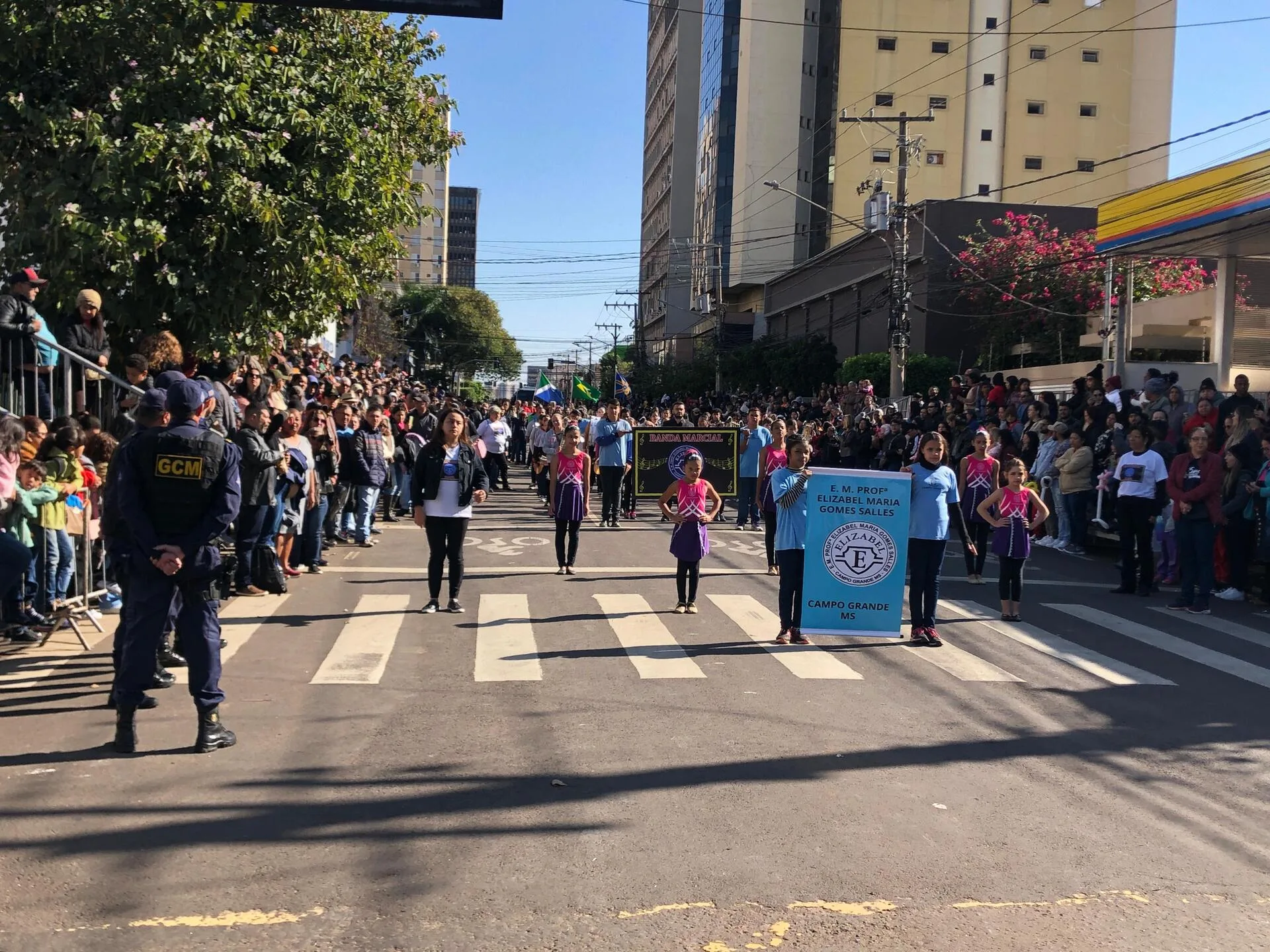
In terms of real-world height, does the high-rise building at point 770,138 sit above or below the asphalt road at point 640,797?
above

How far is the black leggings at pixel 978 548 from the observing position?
1473cm

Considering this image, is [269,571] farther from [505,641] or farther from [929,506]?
[929,506]

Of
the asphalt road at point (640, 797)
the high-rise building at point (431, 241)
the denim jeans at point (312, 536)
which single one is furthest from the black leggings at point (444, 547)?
the high-rise building at point (431, 241)

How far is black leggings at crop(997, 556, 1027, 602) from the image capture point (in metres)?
11.8

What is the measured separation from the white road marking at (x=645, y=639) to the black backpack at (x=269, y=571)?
326 centimetres

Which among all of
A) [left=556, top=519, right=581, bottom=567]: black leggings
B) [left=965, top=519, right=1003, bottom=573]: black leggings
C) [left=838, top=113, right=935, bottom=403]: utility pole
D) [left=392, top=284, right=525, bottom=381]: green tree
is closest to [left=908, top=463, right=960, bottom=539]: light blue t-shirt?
[left=965, top=519, right=1003, bottom=573]: black leggings

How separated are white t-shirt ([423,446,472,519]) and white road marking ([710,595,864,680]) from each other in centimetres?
287

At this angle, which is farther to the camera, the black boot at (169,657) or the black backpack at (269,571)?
the black backpack at (269,571)

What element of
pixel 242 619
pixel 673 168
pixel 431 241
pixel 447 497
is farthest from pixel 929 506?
pixel 431 241

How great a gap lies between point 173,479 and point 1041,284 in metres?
32.8

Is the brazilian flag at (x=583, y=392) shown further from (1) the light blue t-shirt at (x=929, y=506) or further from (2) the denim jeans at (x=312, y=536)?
Answer: (1) the light blue t-shirt at (x=929, y=506)

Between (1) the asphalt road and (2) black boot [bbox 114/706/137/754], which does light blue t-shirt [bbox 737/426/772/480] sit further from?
(2) black boot [bbox 114/706/137/754]

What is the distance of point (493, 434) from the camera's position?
24250mm

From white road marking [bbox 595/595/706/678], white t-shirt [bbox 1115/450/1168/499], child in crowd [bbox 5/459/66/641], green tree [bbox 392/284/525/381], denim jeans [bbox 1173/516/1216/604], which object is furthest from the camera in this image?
green tree [bbox 392/284/525/381]
